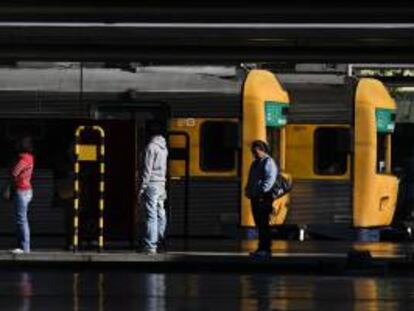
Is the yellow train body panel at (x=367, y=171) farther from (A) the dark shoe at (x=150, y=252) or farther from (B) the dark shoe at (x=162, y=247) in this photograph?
(A) the dark shoe at (x=150, y=252)

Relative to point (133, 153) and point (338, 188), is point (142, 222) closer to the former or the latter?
point (133, 153)

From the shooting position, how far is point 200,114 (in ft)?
69.7

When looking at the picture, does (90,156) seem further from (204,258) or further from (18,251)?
(204,258)

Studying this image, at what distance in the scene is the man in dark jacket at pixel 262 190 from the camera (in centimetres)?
1734

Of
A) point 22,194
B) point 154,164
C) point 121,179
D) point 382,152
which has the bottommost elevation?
point 22,194

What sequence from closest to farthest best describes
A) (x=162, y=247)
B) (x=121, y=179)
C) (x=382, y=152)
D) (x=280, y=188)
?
(x=121, y=179)
(x=162, y=247)
(x=280, y=188)
(x=382, y=152)

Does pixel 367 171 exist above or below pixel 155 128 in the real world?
below

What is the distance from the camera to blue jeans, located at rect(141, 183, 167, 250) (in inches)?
693

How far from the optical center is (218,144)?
2127 cm

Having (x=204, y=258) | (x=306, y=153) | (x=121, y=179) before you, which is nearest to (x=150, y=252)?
(x=204, y=258)

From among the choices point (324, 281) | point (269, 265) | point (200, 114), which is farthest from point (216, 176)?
point (324, 281)

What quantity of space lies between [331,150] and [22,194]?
20.8 feet

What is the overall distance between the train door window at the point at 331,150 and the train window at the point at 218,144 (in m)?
1.60

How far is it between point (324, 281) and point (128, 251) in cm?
399
